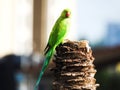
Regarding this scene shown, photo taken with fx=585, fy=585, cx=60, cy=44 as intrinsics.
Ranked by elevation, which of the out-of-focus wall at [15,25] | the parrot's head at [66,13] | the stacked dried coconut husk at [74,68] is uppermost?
the parrot's head at [66,13]

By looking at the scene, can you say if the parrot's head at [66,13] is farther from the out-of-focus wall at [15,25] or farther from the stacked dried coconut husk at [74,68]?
the out-of-focus wall at [15,25]

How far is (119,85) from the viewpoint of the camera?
7188mm

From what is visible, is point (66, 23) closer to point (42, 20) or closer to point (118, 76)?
point (118, 76)

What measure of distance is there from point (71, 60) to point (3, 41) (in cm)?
1439

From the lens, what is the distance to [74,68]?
7.64 feet

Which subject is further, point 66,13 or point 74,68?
point 66,13

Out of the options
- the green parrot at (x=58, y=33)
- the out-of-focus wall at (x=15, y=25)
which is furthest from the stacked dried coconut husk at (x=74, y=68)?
the out-of-focus wall at (x=15, y=25)

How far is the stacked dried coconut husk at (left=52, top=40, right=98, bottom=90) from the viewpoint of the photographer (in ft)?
7.62

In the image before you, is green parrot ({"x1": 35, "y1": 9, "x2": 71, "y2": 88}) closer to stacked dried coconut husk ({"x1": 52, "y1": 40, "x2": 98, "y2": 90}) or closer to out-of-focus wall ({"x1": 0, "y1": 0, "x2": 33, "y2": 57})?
stacked dried coconut husk ({"x1": 52, "y1": 40, "x2": 98, "y2": 90})

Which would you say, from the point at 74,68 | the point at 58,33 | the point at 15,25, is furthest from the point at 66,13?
the point at 15,25

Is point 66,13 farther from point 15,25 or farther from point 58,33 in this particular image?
point 15,25

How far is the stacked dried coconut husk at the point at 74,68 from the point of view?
91.4 inches

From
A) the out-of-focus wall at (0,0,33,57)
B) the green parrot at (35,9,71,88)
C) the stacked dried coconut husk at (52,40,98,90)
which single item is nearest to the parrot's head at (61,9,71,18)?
the green parrot at (35,9,71,88)

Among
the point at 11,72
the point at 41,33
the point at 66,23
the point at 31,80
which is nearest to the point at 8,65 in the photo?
the point at 11,72
